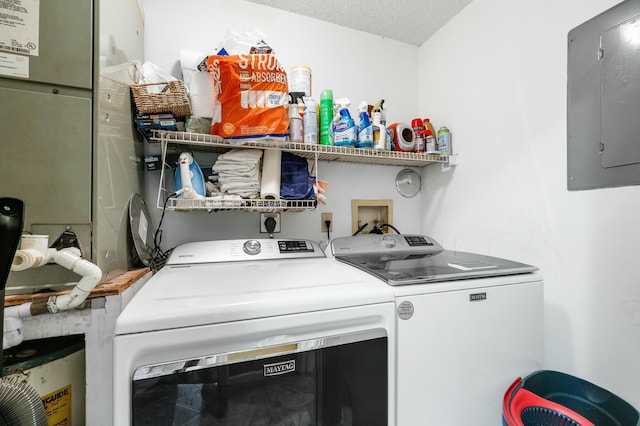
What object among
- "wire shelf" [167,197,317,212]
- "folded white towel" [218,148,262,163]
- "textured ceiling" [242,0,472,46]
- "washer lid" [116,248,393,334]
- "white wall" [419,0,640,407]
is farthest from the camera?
"textured ceiling" [242,0,472,46]

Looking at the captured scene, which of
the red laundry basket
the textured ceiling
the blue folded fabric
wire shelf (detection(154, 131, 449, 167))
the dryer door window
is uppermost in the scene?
the textured ceiling

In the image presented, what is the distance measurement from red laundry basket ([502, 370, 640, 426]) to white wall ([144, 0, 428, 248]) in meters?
1.06

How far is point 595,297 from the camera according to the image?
101cm

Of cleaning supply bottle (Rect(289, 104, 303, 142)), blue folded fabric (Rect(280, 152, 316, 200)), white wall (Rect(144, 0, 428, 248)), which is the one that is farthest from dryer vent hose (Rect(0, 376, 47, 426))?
cleaning supply bottle (Rect(289, 104, 303, 142))

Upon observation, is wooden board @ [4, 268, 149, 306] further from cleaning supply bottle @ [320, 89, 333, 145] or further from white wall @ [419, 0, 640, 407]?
white wall @ [419, 0, 640, 407]

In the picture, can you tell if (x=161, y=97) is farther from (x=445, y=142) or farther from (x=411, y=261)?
(x=445, y=142)

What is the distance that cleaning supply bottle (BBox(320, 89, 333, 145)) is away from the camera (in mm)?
1367

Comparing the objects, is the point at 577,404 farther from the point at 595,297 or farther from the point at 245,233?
the point at 245,233

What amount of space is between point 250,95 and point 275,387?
104cm

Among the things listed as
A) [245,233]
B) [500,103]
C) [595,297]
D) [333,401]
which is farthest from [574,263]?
[245,233]

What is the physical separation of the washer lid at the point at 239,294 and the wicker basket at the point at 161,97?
677 millimetres

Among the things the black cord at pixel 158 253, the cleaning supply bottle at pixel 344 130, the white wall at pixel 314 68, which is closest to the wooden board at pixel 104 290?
the black cord at pixel 158 253

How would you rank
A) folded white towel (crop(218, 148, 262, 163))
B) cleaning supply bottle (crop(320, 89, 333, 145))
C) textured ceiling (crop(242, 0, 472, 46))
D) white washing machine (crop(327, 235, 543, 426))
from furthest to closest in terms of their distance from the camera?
textured ceiling (crop(242, 0, 472, 46)) → cleaning supply bottle (crop(320, 89, 333, 145)) → folded white towel (crop(218, 148, 262, 163)) → white washing machine (crop(327, 235, 543, 426))

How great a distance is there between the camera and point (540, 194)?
1.19m
